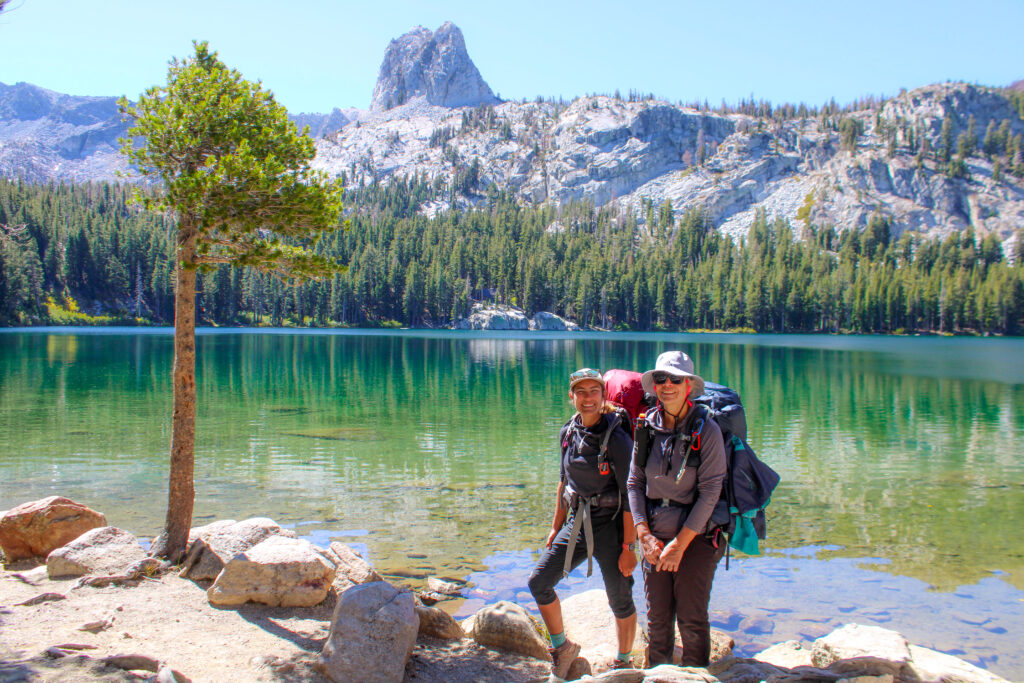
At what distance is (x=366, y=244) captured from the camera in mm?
167750

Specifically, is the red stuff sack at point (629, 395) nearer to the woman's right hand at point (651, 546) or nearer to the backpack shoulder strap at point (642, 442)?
the backpack shoulder strap at point (642, 442)

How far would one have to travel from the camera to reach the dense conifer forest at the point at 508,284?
138m

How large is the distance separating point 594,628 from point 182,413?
5.98 metres

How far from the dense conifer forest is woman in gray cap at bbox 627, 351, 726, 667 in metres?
137

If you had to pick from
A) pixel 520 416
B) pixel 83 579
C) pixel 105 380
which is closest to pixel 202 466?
pixel 83 579

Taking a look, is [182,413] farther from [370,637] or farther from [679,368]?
[679,368]

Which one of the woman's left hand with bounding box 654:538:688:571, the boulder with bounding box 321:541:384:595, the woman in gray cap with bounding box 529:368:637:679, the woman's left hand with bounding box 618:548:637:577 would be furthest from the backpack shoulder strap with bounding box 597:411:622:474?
the boulder with bounding box 321:541:384:595

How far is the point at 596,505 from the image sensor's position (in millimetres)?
5859

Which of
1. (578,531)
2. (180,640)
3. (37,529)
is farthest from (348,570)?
(37,529)

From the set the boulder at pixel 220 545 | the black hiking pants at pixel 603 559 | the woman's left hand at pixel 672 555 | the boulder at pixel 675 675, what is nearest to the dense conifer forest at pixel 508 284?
the boulder at pixel 220 545

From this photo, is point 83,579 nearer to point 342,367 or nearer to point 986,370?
point 342,367

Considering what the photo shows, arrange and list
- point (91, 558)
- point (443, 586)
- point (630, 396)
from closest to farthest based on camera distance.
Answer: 1. point (630, 396)
2. point (91, 558)
3. point (443, 586)

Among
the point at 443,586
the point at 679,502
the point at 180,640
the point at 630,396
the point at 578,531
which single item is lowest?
the point at 443,586

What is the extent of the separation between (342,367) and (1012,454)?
39318 mm
